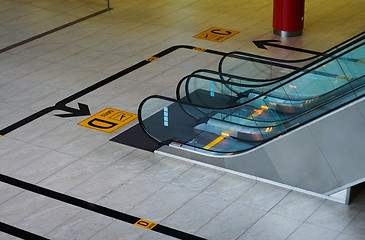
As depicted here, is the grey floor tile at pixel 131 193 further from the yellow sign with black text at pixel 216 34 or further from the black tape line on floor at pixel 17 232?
the yellow sign with black text at pixel 216 34

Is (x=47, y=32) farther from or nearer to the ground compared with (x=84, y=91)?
farther from the ground

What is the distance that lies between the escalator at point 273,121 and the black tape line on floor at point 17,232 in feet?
Result: 9.10

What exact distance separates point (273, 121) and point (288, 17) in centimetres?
617

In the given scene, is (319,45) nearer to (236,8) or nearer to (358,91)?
(236,8)

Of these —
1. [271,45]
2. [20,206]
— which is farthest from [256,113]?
[271,45]

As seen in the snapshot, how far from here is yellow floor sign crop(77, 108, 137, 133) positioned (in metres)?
12.1

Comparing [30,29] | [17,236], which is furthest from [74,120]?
[30,29]

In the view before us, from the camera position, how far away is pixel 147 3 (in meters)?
19.1

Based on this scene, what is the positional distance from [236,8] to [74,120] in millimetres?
7396

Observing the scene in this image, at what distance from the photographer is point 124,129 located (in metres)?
12.0

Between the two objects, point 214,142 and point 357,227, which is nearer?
point 357,227

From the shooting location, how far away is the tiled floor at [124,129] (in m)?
9.42

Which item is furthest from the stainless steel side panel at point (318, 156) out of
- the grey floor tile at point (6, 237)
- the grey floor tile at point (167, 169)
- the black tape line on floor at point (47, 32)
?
the black tape line on floor at point (47, 32)

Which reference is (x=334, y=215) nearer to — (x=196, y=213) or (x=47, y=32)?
(x=196, y=213)
